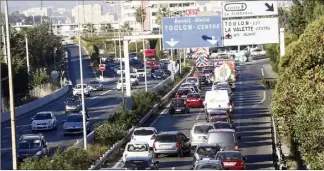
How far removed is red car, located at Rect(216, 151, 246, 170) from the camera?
26.8 meters

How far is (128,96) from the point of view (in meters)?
52.2

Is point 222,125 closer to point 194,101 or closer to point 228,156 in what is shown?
point 228,156

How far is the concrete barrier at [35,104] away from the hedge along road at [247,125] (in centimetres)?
1116

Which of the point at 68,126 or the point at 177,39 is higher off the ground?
the point at 177,39

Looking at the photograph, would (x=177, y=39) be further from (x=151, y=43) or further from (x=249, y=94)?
(x=151, y=43)

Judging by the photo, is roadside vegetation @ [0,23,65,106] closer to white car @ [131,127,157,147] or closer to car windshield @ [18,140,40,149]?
white car @ [131,127,157,147]

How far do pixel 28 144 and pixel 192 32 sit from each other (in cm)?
1366

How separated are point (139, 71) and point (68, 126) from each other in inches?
2292

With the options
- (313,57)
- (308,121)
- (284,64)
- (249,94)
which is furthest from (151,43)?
(308,121)

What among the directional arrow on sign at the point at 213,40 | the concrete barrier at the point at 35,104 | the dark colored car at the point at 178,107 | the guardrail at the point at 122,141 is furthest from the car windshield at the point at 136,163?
the concrete barrier at the point at 35,104

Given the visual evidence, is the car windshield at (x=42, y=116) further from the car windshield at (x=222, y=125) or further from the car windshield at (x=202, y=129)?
the car windshield at (x=202, y=129)

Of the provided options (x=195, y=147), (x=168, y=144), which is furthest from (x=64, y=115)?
(x=168, y=144)

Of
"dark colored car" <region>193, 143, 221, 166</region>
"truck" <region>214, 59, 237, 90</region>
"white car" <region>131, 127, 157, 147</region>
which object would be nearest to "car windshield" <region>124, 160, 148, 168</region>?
"dark colored car" <region>193, 143, 221, 166</region>

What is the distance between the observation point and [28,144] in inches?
1344
